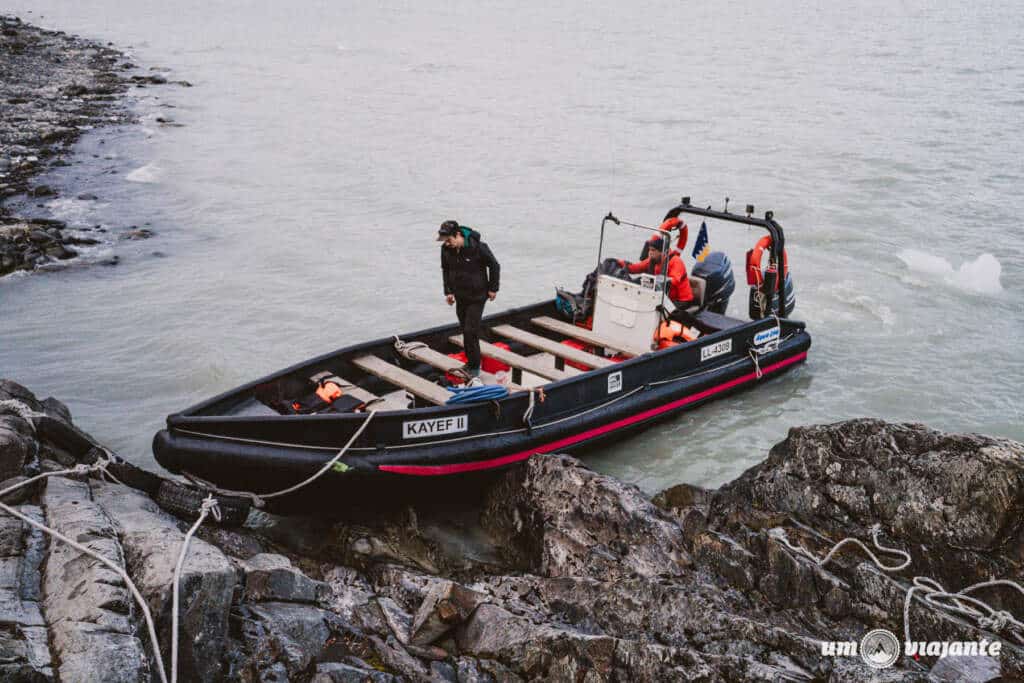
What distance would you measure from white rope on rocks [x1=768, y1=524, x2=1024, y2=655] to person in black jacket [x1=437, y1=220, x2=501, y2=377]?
11.7 ft

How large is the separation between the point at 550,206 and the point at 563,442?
39.1 ft

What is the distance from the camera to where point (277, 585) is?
472 centimetres

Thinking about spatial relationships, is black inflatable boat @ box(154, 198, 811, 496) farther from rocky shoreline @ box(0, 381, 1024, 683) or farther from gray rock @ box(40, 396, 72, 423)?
gray rock @ box(40, 396, 72, 423)

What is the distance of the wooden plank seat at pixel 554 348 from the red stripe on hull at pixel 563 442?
23.8 inches

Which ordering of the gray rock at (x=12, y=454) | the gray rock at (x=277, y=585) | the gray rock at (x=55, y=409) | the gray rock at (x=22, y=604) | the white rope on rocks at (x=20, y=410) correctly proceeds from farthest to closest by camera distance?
→ the gray rock at (x=55, y=409) < the white rope on rocks at (x=20, y=410) < the gray rock at (x=12, y=454) < the gray rock at (x=277, y=585) < the gray rock at (x=22, y=604)

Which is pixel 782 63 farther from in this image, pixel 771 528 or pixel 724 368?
pixel 771 528

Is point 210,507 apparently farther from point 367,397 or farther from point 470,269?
point 470,269

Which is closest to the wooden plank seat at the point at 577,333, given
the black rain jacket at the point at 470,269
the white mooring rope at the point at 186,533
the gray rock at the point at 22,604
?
the black rain jacket at the point at 470,269

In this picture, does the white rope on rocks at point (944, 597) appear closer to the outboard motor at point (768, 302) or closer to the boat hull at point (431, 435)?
the boat hull at point (431, 435)

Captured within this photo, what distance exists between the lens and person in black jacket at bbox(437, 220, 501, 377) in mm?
7820

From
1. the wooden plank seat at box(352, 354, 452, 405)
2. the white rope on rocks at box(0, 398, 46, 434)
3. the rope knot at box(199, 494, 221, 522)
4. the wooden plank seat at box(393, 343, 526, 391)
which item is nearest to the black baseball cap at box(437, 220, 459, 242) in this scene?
the wooden plank seat at box(393, 343, 526, 391)


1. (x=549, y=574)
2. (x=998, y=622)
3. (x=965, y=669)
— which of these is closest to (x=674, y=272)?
(x=549, y=574)

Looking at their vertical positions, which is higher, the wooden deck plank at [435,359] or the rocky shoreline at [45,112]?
the rocky shoreline at [45,112]

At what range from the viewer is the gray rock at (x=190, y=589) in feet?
12.9
